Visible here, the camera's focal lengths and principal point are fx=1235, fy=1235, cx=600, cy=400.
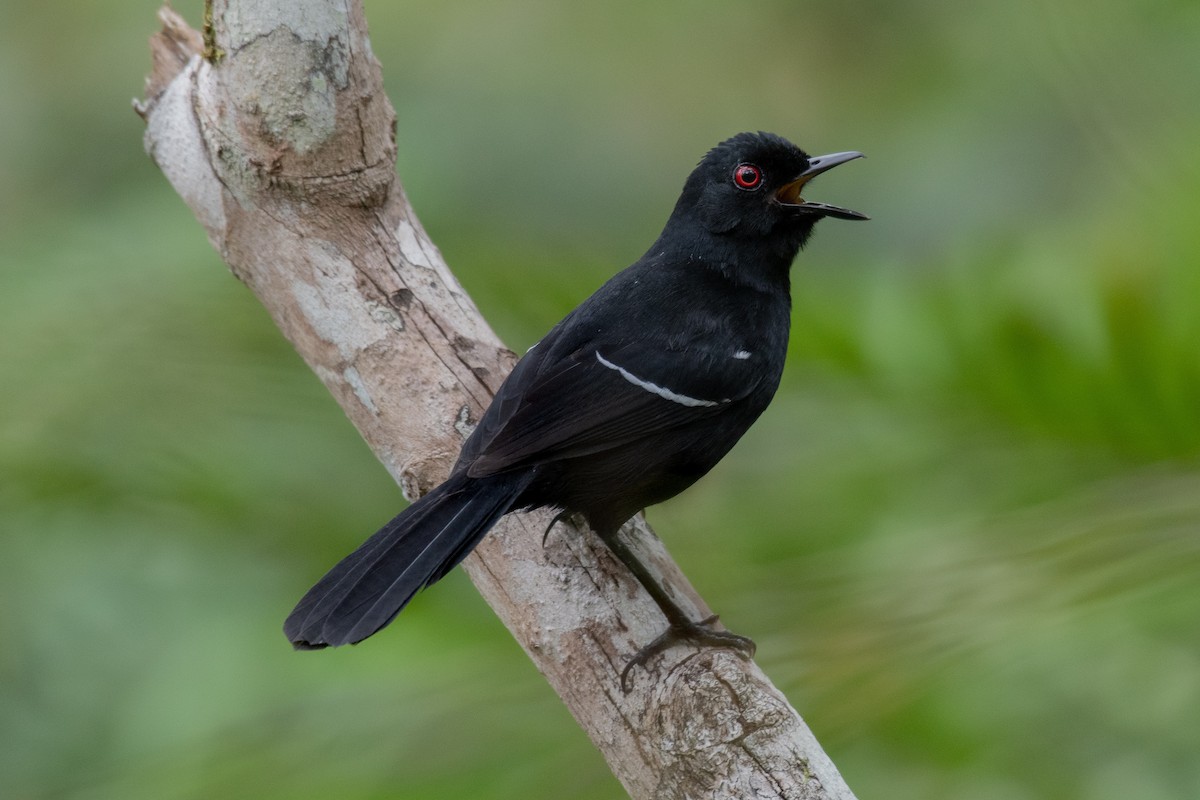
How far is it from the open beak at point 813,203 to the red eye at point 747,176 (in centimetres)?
7

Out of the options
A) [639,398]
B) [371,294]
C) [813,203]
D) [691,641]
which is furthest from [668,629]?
[813,203]

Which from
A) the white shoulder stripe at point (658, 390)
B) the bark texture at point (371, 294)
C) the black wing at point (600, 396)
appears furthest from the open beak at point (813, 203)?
the bark texture at point (371, 294)

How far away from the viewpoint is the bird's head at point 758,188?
3.29m

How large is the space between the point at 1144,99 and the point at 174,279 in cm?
327

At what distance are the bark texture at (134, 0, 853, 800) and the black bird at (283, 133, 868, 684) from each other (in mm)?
106

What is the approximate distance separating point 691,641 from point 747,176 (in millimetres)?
1264

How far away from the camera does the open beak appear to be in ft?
10.7

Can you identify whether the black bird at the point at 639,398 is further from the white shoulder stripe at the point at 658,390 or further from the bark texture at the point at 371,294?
the bark texture at the point at 371,294

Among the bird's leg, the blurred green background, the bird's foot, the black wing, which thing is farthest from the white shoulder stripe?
the blurred green background

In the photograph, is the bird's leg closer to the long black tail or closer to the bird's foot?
the bird's foot

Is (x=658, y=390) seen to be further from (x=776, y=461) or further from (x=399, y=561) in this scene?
(x=776, y=461)

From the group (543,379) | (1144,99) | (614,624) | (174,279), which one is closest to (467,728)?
(614,624)

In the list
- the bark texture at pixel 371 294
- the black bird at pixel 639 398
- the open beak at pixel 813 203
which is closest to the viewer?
the black bird at pixel 639 398

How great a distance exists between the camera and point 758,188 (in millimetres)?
3301
